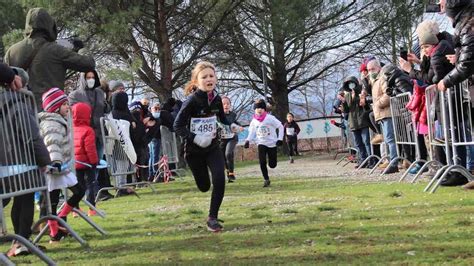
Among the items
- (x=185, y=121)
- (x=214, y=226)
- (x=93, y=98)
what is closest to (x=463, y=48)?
(x=185, y=121)

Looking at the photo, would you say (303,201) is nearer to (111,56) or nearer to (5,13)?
(111,56)

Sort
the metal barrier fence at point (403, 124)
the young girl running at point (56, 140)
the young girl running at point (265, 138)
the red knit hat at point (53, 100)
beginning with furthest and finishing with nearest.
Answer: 1. the young girl running at point (265, 138)
2. the metal barrier fence at point (403, 124)
3. the red knit hat at point (53, 100)
4. the young girl running at point (56, 140)

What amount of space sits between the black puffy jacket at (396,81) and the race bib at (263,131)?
225 cm

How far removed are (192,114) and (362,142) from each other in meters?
8.52

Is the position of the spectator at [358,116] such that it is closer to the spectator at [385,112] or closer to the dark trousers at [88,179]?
the spectator at [385,112]

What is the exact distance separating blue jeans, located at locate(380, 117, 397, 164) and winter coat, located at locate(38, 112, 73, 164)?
6753 mm

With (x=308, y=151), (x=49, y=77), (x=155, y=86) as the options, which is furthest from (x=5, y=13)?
(x=308, y=151)

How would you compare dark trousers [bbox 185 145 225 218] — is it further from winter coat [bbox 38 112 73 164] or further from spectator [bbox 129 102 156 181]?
spectator [bbox 129 102 156 181]

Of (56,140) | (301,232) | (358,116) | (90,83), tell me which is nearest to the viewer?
(301,232)

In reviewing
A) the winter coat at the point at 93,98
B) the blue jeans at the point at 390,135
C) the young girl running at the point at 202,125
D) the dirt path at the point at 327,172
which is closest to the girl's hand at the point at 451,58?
the young girl running at the point at 202,125

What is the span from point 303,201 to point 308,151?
2819 cm

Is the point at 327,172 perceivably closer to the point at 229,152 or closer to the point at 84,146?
the point at 229,152

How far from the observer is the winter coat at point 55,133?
597 centimetres

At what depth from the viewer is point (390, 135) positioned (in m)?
11.7
